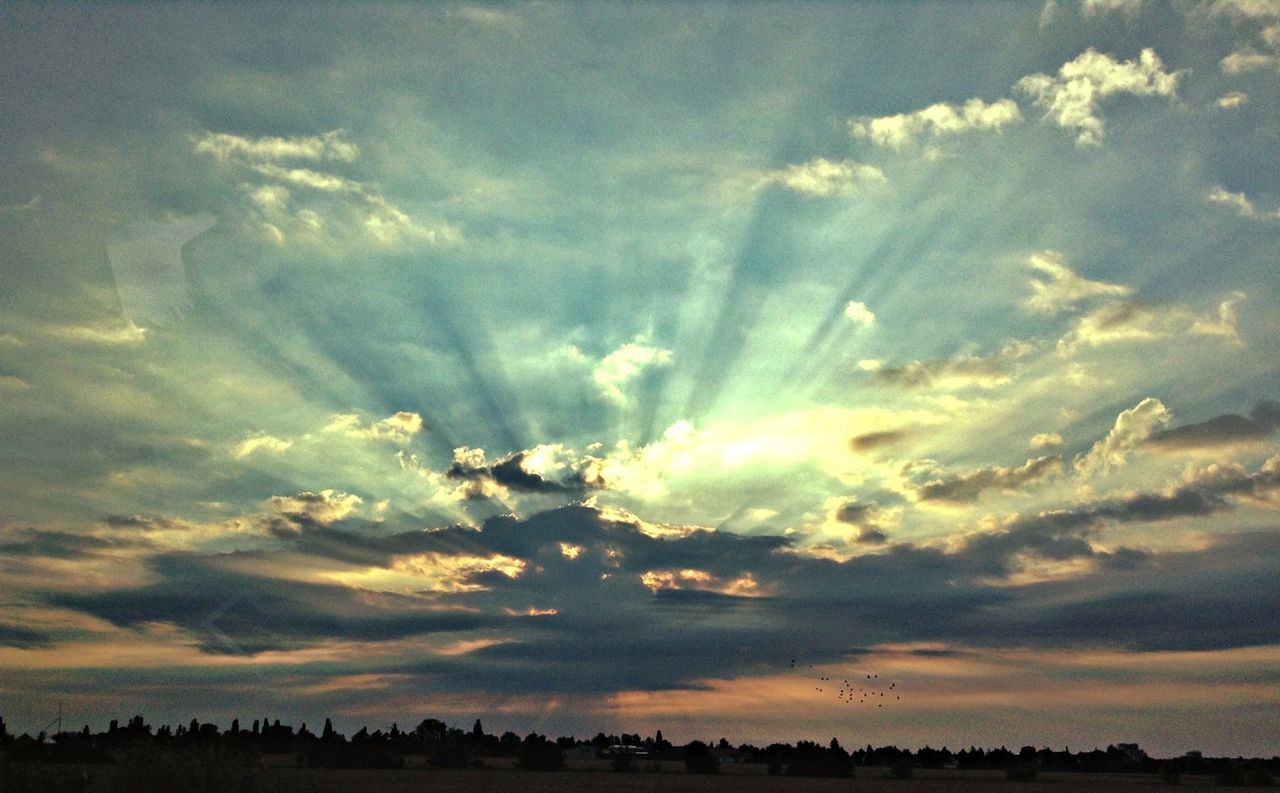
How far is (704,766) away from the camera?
186250mm

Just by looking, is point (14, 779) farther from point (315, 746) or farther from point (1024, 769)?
point (1024, 769)

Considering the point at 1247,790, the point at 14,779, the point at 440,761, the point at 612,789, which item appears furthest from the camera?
the point at 440,761

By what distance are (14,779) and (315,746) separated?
4252 inches

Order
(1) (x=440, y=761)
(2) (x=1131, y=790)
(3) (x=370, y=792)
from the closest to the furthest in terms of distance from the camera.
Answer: (3) (x=370, y=792), (2) (x=1131, y=790), (1) (x=440, y=761)

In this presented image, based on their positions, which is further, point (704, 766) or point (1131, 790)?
point (704, 766)

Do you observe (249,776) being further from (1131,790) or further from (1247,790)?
(1247,790)

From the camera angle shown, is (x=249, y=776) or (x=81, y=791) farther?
(x=81, y=791)

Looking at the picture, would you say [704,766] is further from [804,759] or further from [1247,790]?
[1247,790]

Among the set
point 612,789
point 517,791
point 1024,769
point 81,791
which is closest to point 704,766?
point 1024,769

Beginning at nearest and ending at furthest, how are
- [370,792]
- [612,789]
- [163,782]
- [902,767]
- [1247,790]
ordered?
[163,782] → [370,792] → [612,789] → [1247,790] → [902,767]

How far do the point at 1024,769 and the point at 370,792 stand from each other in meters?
148

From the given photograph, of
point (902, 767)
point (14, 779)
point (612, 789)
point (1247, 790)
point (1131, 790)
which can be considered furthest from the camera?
point (902, 767)

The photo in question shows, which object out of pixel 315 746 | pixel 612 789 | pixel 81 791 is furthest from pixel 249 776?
pixel 315 746

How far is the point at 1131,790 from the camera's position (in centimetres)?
15012
